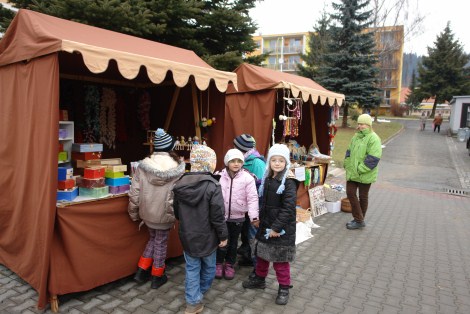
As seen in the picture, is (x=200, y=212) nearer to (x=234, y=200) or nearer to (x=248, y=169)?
(x=234, y=200)

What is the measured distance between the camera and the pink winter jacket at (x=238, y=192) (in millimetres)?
3707

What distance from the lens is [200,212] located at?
3146 millimetres

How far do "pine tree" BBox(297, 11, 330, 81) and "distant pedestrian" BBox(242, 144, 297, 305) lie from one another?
2218 centimetres

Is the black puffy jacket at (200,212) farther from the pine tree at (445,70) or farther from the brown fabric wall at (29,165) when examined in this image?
the pine tree at (445,70)

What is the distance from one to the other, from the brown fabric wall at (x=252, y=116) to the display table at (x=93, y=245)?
2510mm

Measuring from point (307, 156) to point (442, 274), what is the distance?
3.56m

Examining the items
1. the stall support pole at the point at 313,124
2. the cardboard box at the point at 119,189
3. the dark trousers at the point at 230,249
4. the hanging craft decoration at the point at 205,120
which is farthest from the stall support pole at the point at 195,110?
the stall support pole at the point at 313,124

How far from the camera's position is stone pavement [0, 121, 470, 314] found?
3.40 meters

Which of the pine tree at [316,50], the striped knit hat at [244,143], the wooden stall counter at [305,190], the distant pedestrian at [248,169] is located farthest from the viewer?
the pine tree at [316,50]

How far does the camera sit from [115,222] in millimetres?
3676

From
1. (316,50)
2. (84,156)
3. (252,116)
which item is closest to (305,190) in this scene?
(252,116)

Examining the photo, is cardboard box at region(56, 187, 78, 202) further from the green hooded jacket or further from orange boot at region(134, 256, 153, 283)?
the green hooded jacket

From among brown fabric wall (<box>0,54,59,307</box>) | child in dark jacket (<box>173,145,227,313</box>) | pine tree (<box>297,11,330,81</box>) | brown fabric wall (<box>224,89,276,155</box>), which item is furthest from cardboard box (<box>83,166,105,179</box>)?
pine tree (<box>297,11,330,81</box>)

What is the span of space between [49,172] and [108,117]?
9.83 feet
